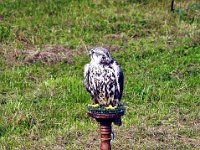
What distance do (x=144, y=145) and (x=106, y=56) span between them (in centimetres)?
188

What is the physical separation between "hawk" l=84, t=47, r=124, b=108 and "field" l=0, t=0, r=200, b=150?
153cm

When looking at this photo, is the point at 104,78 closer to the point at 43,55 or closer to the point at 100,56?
the point at 100,56

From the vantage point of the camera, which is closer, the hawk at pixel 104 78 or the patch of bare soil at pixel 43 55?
the hawk at pixel 104 78

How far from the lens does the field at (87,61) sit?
6238 mm

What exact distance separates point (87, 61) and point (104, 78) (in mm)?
4788

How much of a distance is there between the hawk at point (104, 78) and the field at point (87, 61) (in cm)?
153

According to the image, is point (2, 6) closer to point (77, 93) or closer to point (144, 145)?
point (77, 93)

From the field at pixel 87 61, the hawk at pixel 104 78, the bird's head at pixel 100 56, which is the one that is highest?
the bird's head at pixel 100 56

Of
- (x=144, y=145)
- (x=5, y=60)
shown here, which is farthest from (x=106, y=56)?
(x=5, y=60)

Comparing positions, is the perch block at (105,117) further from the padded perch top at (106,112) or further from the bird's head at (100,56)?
the bird's head at (100,56)

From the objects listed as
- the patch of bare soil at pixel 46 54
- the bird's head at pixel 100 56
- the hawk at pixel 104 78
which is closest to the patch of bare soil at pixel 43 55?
the patch of bare soil at pixel 46 54

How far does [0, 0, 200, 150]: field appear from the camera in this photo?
246 inches

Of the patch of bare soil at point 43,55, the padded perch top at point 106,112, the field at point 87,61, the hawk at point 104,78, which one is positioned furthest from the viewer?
the patch of bare soil at point 43,55

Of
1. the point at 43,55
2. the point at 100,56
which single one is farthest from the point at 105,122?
the point at 43,55
